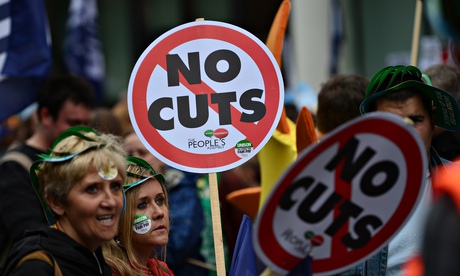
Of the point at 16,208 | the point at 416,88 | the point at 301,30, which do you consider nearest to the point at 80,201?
the point at 416,88

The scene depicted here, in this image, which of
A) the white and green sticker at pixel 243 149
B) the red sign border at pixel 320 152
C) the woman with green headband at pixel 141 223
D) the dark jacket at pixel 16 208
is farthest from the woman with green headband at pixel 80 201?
the dark jacket at pixel 16 208

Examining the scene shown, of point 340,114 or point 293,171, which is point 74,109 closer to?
point 340,114

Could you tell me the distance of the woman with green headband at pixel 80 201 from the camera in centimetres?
325

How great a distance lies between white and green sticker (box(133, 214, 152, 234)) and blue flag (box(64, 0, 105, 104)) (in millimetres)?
6218

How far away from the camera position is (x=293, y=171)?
8.56ft

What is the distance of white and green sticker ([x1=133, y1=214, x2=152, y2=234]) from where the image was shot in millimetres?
3926

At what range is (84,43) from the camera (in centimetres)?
1034

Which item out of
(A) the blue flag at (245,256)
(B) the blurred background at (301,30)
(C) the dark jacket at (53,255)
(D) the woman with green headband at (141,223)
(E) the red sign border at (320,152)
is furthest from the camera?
(B) the blurred background at (301,30)

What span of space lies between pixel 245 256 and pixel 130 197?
1.91 feet

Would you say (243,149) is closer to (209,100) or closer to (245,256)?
(209,100)

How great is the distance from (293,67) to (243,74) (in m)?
10.7

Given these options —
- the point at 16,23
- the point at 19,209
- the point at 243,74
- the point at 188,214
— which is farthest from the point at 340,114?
the point at 16,23

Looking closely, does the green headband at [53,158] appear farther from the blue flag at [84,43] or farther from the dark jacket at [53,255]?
the blue flag at [84,43]

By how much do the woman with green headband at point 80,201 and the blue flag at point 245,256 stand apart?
606mm
